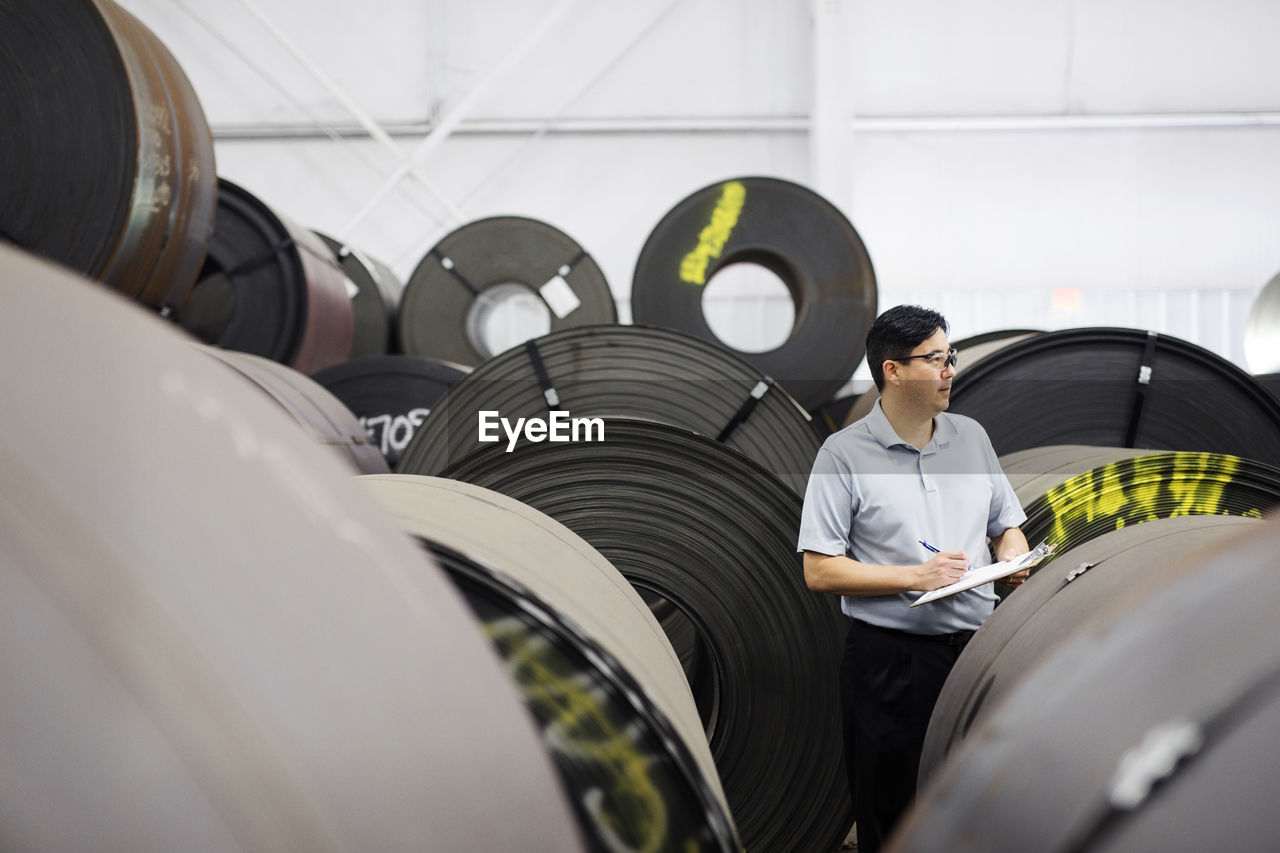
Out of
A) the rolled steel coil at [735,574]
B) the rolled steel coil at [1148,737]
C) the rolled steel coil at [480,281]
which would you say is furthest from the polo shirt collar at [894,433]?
the rolled steel coil at [480,281]

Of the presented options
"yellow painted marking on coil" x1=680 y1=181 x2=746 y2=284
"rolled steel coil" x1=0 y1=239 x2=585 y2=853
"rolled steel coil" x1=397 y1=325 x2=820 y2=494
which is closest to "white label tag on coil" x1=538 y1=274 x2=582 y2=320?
"yellow painted marking on coil" x1=680 y1=181 x2=746 y2=284

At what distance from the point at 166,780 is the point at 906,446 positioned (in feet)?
4.19

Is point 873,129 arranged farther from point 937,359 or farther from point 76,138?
point 76,138

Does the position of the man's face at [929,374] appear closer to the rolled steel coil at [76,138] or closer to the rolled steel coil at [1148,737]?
the rolled steel coil at [1148,737]

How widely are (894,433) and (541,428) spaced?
94 centimetres

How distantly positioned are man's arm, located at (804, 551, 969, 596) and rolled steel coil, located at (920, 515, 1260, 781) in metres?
0.13

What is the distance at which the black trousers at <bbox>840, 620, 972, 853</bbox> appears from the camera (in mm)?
1466

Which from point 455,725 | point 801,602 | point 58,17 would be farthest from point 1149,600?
point 58,17

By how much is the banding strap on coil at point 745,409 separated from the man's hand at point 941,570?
97 centimetres

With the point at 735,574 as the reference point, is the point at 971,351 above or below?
above

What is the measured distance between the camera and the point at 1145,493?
65.0 inches

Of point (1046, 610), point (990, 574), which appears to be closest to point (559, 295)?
point (990, 574)

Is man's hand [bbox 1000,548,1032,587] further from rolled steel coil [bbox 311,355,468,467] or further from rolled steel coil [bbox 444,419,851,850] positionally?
rolled steel coil [bbox 311,355,468,467]

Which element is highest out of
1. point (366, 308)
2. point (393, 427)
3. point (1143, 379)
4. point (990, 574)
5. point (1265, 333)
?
point (1265, 333)
